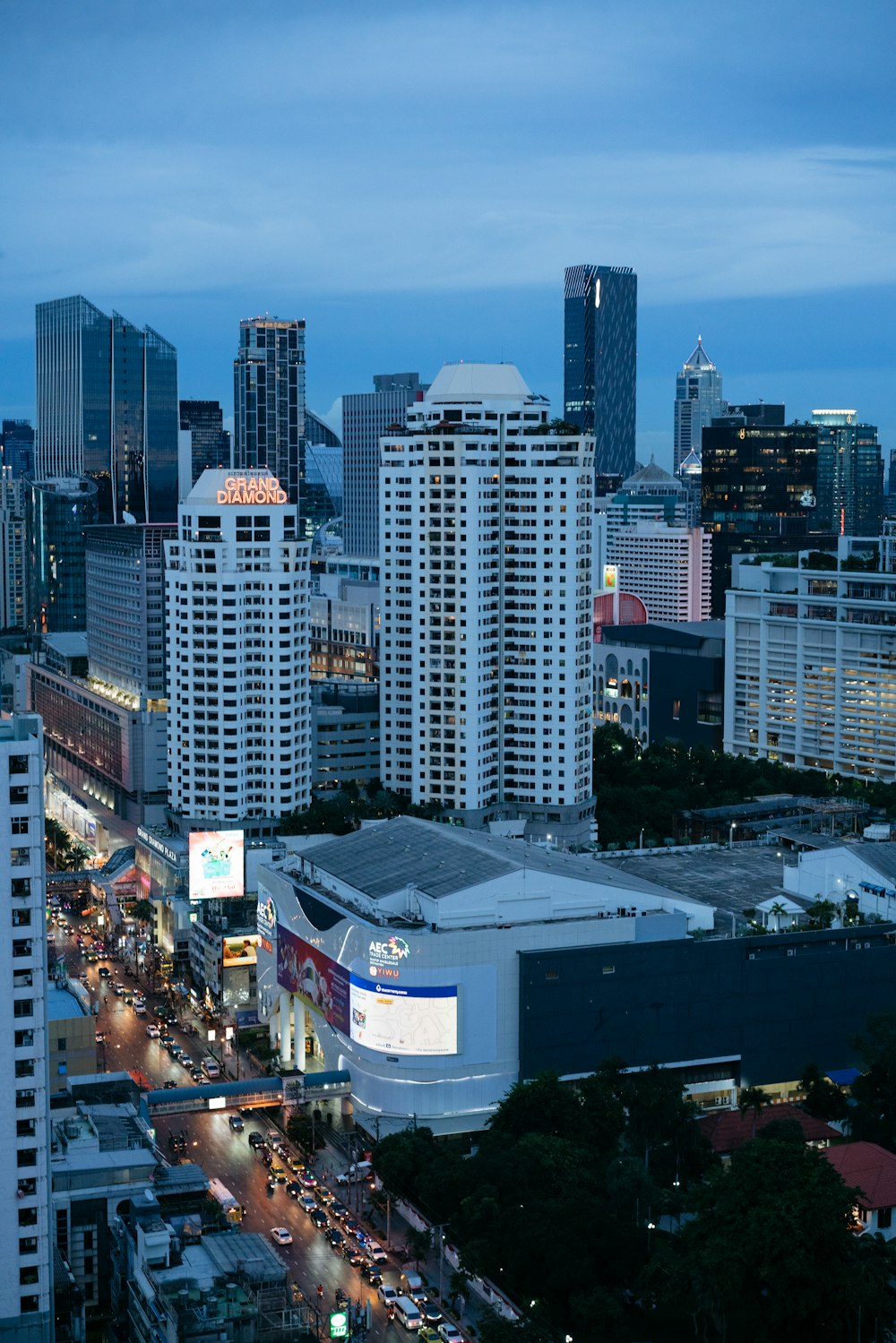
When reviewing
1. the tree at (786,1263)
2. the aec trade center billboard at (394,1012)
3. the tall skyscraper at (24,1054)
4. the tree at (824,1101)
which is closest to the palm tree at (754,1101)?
the tree at (824,1101)

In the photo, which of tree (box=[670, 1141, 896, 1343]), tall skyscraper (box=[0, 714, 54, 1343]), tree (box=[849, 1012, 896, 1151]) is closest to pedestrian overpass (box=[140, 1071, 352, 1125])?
tree (box=[849, 1012, 896, 1151])

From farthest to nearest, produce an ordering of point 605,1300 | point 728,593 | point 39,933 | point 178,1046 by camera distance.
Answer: point 728,593 < point 178,1046 < point 605,1300 < point 39,933

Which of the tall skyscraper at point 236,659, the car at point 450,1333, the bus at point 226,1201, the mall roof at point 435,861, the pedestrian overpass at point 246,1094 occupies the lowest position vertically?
the car at point 450,1333

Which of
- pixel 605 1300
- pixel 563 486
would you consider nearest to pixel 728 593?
pixel 563 486

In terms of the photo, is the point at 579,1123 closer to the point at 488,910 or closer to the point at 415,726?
the point at 488,910

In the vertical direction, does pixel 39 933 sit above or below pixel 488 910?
above

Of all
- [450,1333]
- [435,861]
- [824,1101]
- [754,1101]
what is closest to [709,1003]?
[824,1101]

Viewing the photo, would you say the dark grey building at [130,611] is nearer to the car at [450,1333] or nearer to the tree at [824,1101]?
the tree at [824,1101]
